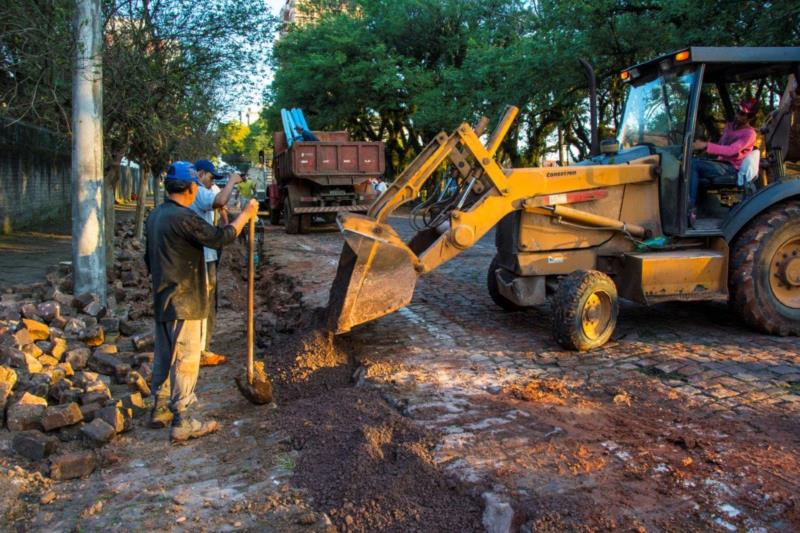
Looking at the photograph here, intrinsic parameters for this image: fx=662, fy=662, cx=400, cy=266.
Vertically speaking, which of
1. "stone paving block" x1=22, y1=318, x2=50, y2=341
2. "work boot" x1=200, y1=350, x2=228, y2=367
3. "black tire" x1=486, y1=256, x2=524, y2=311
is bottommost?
"work boot" x1=200, y1=350, x2=228, y2=367

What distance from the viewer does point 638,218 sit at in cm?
672

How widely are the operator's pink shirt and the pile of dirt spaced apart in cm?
425

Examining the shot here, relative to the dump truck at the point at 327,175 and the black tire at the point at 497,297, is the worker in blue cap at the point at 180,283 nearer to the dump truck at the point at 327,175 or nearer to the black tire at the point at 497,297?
the black tire at the point at 497,297

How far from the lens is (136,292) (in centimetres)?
928

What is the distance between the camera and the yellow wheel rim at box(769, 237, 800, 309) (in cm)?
642

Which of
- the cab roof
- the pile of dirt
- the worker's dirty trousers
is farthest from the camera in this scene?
the cab roof

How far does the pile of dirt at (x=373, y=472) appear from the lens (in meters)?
3.23

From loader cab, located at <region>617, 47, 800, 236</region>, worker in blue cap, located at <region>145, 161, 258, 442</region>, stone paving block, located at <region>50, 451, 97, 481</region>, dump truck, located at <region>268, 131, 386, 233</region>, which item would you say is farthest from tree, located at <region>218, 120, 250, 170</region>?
stone paving block, located at <region>50, 451, 97, 481</region>

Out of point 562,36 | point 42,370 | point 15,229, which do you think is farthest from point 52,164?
point 42,370

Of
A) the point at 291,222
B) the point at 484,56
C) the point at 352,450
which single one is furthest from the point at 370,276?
the point at 484,56

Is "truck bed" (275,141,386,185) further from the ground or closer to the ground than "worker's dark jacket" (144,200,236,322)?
further from the ground

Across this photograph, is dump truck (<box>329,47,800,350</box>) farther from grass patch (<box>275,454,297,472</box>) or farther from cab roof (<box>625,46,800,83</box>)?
grass patch (<box>275,454,297,472</box>)

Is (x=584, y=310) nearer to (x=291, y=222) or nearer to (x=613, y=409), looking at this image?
(x=613, y=409)

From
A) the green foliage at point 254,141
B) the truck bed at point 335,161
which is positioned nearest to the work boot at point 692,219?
the truck bed at point 335,161
